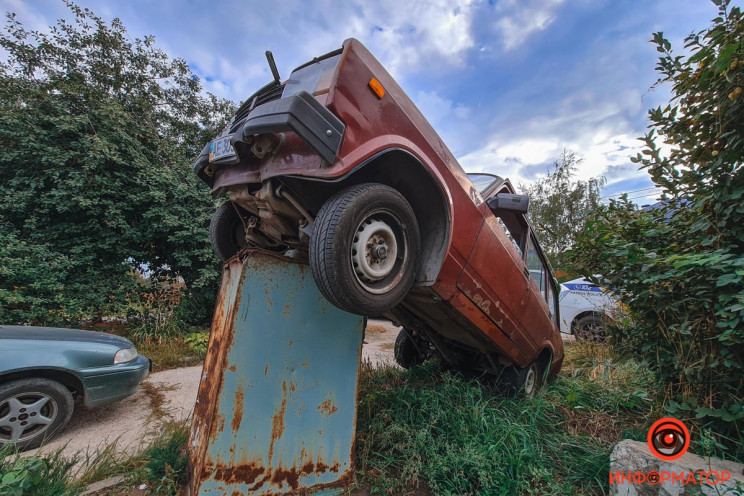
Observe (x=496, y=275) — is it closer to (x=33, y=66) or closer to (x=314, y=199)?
(x=314, y=199)

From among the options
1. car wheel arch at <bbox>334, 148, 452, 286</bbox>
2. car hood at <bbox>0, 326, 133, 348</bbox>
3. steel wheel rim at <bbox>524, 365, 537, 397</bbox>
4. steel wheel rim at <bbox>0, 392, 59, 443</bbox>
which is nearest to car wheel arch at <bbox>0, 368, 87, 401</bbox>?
steel wheel rim at <bbox>0, 392, 59, 443</bbox>

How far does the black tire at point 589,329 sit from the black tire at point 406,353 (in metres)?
2.89

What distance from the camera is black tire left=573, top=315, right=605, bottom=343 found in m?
5.17

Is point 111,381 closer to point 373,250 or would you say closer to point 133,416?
point 133,416

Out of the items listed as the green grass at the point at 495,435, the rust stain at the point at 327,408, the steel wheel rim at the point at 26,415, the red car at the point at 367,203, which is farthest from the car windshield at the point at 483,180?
the steel wheel rim at the point at 26,415

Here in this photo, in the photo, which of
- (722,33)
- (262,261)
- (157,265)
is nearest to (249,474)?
(262,261)

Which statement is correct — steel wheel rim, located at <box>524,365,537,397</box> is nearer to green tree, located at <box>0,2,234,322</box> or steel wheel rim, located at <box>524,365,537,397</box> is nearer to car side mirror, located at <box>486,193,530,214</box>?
car side mirror, located at <box>486,193,530,214</box>

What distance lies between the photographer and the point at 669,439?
1.89m

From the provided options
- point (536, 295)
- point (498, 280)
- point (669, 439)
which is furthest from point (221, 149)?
point (669, 439)

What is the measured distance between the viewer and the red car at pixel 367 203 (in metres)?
1.57

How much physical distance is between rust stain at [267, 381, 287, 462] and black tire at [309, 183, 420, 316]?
713 millimetres

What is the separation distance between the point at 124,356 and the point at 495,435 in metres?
3.31

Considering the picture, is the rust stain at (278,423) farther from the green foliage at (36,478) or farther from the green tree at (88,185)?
the green tree at (88,185)

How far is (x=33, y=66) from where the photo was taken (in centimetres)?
627
